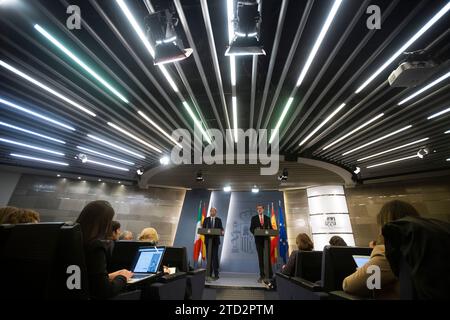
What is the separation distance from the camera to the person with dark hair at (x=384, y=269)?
149 centimetres

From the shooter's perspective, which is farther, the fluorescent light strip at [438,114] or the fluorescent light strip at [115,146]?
the fluorescent light strip at [115,146]

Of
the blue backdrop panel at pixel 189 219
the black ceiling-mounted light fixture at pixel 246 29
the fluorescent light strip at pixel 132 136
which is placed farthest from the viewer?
the blue backdrop panel at pixel 189 219

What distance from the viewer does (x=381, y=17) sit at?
2365 millimetres

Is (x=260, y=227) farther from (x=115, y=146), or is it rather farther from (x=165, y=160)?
(x=115, y=146)

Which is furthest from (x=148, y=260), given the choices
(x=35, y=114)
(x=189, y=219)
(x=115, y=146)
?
(x=189, y=219)

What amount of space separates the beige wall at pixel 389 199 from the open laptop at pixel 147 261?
24.0ft

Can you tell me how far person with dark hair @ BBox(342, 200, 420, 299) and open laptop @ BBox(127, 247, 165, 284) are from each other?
1.74 meters

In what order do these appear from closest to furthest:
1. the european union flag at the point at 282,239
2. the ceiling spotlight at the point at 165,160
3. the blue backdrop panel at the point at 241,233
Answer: the ceiling spotlight at the point at 165,160 → the european union flag at the point at 282,239 → the blue backdrop panel at the point at 241,233

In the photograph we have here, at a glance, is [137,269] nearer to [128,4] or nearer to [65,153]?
[128,4]

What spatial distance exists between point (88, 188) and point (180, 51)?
24.3 ft

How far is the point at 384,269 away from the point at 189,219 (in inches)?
313

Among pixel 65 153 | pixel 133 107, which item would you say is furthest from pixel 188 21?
pixel 65 153

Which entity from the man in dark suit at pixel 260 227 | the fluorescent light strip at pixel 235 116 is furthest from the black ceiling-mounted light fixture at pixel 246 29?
the man in dark suit at pixel 260 227

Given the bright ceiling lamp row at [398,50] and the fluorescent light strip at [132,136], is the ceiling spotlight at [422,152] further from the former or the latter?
the fluorescent light strip at [132,136]
